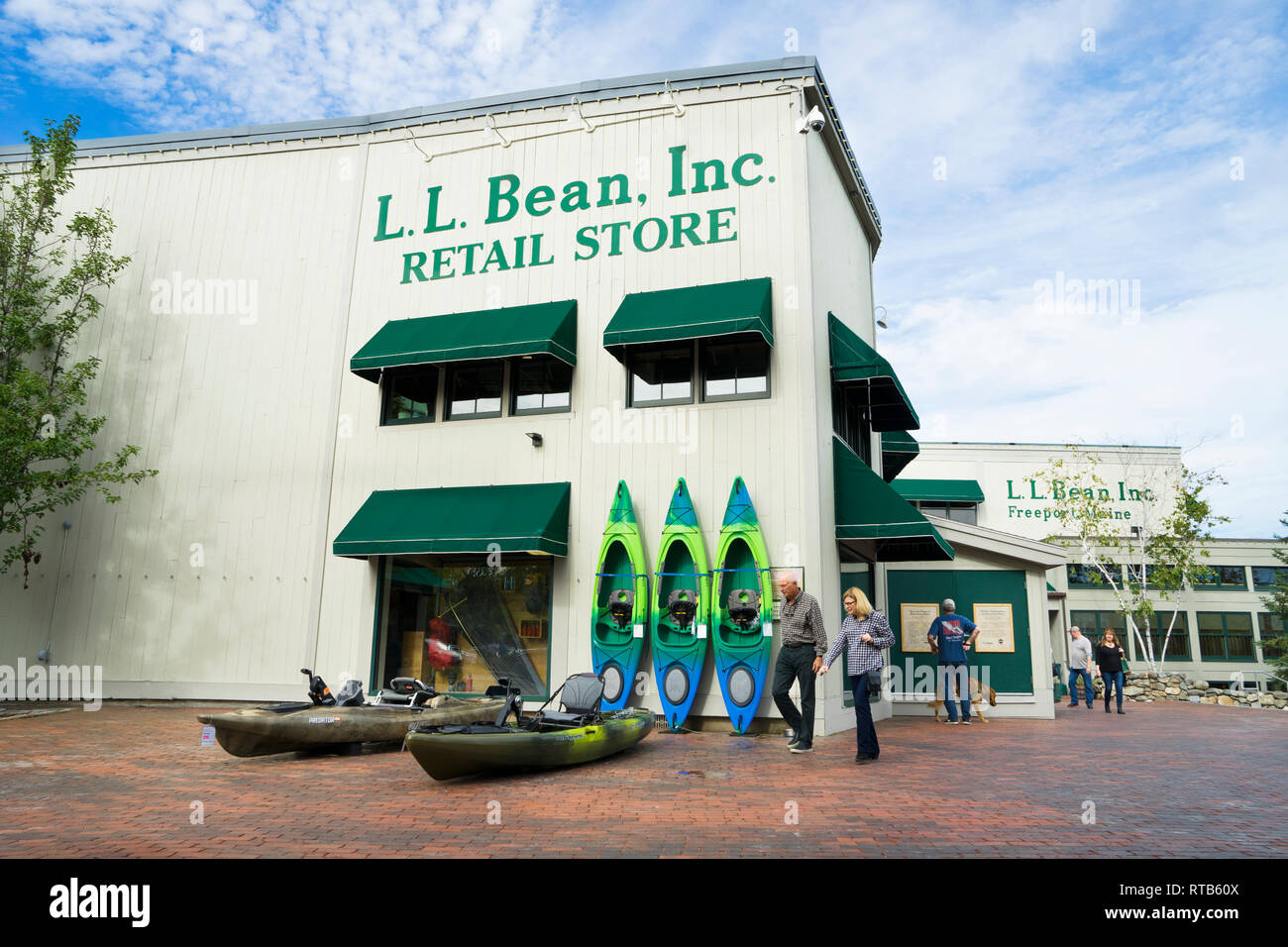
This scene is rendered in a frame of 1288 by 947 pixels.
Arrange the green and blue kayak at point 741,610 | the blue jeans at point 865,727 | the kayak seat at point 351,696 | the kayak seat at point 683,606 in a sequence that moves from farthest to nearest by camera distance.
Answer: the kayak seat at point 683,606 → the green and blue kayak at point 741,610 → the kayak seat at point 351,696 → the blue jeans at point 865,727

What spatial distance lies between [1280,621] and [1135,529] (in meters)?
9.84

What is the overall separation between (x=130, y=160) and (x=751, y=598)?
595 inches

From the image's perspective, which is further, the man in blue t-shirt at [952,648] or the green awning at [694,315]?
the man in blue t-shirt at [952,648]

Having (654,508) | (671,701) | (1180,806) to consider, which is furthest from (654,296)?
(1180,806)

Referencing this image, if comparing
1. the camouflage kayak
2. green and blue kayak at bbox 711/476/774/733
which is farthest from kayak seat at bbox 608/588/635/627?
the camouflage kayak

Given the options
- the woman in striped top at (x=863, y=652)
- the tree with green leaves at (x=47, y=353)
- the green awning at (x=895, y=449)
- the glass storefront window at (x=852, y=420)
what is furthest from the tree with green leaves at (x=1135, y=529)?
the tree with green leaves at (x=47, y=353)

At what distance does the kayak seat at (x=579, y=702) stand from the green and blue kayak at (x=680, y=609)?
7.67 feet

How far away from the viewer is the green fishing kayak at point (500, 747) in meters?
6.48

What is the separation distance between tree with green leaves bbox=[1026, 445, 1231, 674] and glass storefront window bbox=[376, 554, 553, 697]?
20475 millimetres

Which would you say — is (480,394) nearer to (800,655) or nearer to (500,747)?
(800,655)

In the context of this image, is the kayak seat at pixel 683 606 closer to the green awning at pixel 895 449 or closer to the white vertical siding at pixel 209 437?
the white vertical siding at pixel 209 437

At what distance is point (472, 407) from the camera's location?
13.1 metres

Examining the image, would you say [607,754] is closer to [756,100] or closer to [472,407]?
[472,407]

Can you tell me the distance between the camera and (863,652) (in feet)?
28.0
